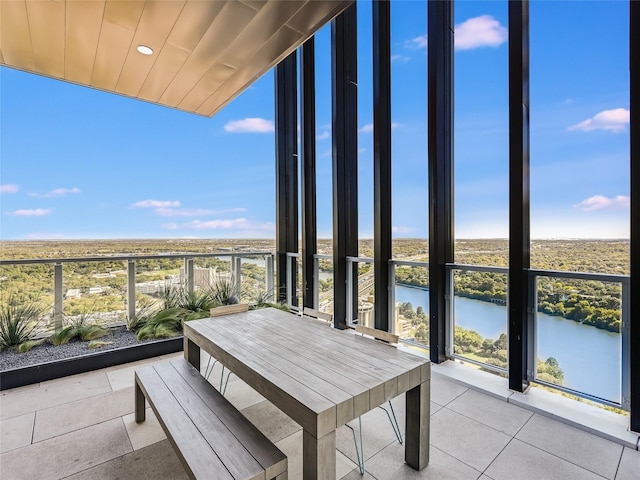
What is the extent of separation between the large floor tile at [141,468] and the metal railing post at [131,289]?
8.23 ft

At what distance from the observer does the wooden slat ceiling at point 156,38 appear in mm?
2006

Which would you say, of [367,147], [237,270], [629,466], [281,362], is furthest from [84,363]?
[629,466]

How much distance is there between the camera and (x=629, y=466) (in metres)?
1.79

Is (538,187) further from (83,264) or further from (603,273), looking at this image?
(83,264)

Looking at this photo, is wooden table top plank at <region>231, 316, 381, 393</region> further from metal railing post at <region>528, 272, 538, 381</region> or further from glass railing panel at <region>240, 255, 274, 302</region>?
glass railing panel at <region>240, 255, 274, 302</region>

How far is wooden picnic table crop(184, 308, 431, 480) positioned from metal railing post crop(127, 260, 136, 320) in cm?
214

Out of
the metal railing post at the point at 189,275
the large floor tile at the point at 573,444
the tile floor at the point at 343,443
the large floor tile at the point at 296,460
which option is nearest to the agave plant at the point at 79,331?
the tile floor at the point at 343,443

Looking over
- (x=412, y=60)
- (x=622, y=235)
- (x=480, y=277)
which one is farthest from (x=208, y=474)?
(x=412, y=60)

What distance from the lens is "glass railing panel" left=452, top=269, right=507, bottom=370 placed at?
2838 mm

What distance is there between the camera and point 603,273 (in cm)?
234

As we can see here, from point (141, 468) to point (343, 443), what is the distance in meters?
1.20

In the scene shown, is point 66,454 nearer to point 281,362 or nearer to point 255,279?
point 281,362

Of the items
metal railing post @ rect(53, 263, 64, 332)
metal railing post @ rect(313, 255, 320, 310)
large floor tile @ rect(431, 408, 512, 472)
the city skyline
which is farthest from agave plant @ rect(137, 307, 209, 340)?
large floor tile @ rect(431, 408, 512, 472)

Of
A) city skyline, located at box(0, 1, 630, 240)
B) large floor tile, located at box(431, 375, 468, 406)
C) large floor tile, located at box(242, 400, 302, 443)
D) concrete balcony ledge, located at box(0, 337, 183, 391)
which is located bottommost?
large floor tile, located at box(431, 375, 468, 406)
